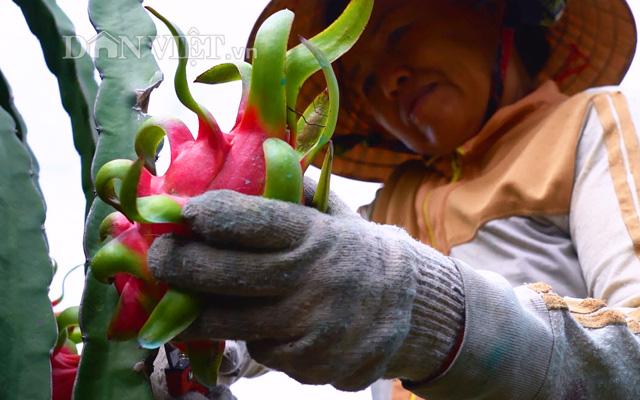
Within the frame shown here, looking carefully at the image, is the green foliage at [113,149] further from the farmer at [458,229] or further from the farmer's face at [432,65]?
the farmer's face at [432,65]

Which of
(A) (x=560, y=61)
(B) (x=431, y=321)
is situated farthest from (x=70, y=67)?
(A) (x=560, y=61)

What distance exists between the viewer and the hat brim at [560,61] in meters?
1.54

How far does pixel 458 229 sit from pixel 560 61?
58cm

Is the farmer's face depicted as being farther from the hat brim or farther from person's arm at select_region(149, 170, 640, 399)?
person's arm at select_region(149, 170, 640, 399)

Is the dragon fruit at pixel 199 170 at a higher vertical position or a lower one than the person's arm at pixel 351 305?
higher

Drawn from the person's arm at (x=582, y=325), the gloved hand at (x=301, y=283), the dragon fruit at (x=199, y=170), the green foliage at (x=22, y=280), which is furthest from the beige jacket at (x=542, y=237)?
the green foliage at (x=22, y=280)

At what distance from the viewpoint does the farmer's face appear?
1.38m

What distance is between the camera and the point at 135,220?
0.55 m

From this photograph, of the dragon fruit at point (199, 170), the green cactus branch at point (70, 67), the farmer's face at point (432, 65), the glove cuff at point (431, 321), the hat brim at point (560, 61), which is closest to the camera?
the dragon fruit at point (199, 170)

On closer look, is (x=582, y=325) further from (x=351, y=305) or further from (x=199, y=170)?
(x=199, y=170)

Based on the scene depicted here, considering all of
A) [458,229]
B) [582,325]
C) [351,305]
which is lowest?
[458,229]

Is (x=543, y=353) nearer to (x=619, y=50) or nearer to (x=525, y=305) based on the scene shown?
(x=525, y=305)

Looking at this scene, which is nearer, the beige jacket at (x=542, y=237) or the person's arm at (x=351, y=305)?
the person's arm at (x=351, y=305)

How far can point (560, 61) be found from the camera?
1.64m
